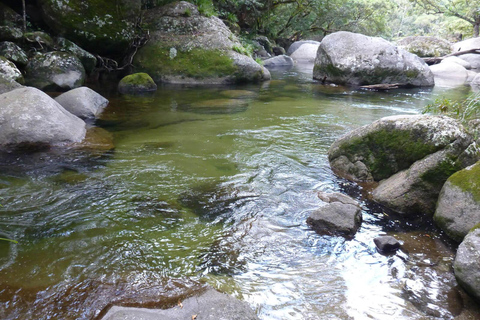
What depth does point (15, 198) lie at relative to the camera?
12.8 ft

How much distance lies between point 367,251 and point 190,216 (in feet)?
5.85

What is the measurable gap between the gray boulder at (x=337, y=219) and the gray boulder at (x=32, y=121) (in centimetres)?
430

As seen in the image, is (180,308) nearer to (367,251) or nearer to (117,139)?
(367,251)

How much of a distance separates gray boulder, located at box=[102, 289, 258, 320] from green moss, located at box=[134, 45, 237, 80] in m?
10.4

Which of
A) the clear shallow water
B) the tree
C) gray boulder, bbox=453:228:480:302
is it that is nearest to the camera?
gray boulder, bbox=453:228:480:302

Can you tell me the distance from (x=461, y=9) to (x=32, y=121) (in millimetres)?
30841

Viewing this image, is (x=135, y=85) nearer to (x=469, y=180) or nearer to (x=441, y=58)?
(x=469, y=180)

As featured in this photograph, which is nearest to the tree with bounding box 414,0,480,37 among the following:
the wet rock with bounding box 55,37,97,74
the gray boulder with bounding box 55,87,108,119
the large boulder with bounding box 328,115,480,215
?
the wet rock with bounding box 55,37,97,74

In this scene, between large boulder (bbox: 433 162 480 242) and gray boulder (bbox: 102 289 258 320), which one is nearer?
gray boulder (bbox: 102 289 258 320)

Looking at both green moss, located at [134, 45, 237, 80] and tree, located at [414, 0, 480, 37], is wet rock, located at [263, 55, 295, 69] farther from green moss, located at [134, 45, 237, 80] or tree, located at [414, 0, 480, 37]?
tree, located at [414, 0, 480, 37]

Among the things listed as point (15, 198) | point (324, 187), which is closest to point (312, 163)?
point (324, 187)

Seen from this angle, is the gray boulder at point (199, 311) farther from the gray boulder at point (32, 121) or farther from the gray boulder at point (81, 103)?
the gray boulder at point (81, 103)

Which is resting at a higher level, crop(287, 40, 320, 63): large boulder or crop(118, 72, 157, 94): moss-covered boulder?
crop(287, 40, 320, 63): large boulder

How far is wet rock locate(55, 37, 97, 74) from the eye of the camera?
10.1 metres
